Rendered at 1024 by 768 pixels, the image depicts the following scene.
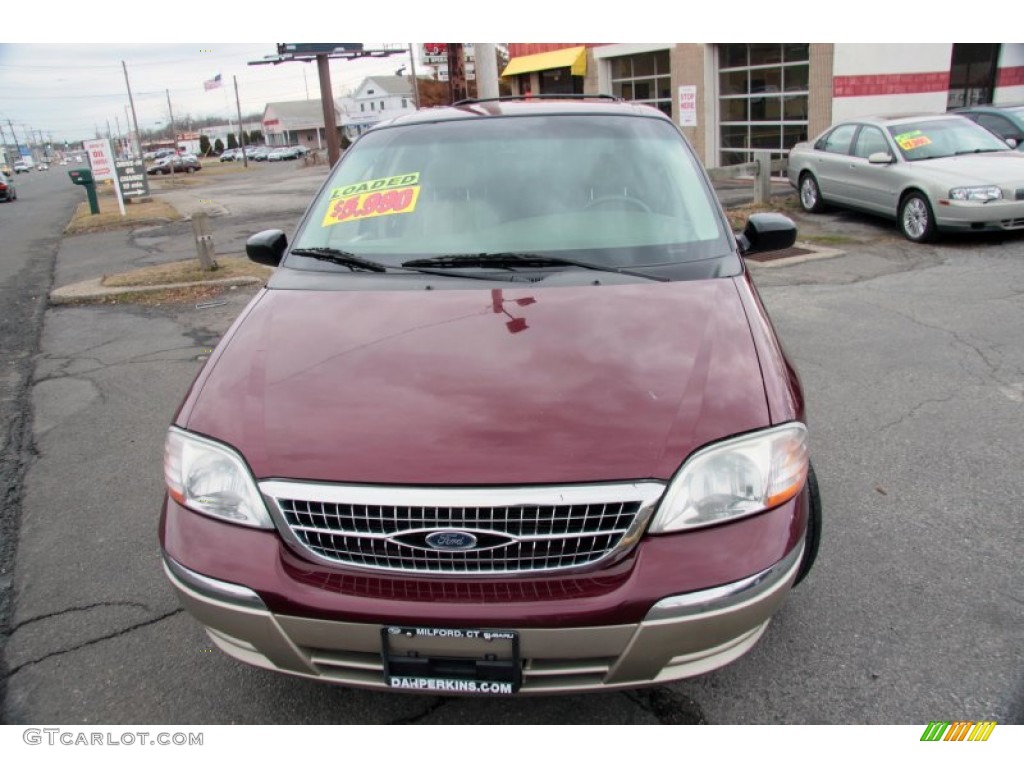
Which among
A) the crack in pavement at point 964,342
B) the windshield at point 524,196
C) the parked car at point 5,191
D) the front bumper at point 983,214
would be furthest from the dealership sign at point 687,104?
the parked car at point 5,191

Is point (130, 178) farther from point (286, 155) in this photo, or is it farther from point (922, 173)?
point (286, 155)

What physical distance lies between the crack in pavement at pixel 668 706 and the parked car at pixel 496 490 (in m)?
0.39

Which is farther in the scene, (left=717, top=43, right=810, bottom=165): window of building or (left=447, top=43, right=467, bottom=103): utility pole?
(left=717, top=43, right=810, bottom=165): window of building

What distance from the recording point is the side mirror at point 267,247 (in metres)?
3.51

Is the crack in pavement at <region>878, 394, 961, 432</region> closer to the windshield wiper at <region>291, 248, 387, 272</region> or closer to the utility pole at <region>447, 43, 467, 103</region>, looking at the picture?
the windshield wiper at <region>291, 248, 387, 272</region>

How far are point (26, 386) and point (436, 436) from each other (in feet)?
16.8

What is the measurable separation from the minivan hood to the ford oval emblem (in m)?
0.13

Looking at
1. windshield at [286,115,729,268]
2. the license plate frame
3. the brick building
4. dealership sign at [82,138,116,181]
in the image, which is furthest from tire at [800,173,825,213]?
dealership sign at [82,138,116,181]

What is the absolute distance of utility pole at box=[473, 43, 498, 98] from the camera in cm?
1156

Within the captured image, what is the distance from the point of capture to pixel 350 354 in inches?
93.7

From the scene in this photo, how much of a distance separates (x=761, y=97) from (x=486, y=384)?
17650 mm

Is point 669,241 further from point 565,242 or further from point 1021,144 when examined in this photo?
point 1021,144

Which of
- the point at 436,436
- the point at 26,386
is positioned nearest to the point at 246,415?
the point at 436,436

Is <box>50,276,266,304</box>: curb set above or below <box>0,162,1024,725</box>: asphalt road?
above
